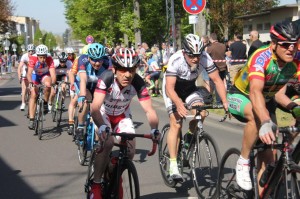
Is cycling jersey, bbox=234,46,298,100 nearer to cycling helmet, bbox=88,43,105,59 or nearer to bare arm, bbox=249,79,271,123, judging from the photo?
bare arm, bbox=249,79,271,123

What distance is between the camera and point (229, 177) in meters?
4.95

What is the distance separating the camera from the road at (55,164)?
6367 mm

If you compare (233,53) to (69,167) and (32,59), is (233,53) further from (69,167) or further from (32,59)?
(69,167)

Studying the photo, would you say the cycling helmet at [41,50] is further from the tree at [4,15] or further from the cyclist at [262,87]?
the tree at [4,15]

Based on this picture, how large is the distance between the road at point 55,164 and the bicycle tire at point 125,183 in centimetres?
125

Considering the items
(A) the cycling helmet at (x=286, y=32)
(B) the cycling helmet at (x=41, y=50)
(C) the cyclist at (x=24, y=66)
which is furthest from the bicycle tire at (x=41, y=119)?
(A) the cycling helmet at (x=286, y=32)

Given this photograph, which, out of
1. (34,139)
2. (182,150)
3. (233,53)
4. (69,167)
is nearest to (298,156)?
(182,150)

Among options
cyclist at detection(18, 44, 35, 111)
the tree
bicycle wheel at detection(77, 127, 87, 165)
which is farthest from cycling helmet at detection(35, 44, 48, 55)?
the tree

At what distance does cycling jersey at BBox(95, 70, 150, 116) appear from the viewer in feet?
16.3

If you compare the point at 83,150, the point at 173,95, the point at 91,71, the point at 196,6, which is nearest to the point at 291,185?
the point at 173,95

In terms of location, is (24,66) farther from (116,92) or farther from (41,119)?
(116,92)

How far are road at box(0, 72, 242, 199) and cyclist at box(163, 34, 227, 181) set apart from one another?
2.23 feet

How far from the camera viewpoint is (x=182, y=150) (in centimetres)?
623

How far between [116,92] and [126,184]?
997 mm
